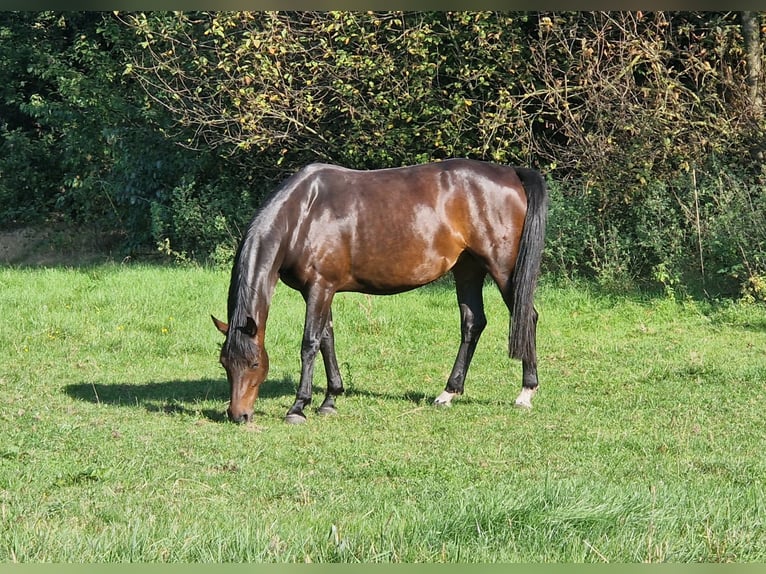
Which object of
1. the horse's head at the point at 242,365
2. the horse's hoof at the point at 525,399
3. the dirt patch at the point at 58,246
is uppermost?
the horse's head at the point at 242,365

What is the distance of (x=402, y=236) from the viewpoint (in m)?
7.62

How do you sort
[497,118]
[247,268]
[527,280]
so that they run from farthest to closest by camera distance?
[497,118] < [527,280] < [247,268]

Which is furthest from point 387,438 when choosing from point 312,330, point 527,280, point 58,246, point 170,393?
point 58,246

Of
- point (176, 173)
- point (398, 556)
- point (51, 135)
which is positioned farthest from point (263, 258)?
point (51, 135)

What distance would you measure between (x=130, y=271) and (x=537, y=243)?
8736mm

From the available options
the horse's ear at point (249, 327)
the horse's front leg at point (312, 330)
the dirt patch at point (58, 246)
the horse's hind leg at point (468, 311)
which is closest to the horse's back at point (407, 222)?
the horse's front leg at point (312, 330)

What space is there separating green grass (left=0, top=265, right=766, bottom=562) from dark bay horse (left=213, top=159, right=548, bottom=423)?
1.84 feet

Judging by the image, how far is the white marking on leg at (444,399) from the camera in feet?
24.5

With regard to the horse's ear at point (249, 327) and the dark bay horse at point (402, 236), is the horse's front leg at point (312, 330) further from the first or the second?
the horse's ear at point (249, 327)

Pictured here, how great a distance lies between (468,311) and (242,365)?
7.09 feet

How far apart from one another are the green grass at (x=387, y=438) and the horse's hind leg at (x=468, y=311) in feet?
0.85

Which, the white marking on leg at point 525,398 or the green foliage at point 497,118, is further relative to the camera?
the green foliage at point 497,118

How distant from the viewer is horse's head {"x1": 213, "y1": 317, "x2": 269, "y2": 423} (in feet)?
22.1

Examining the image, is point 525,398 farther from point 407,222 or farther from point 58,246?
point 58,246
